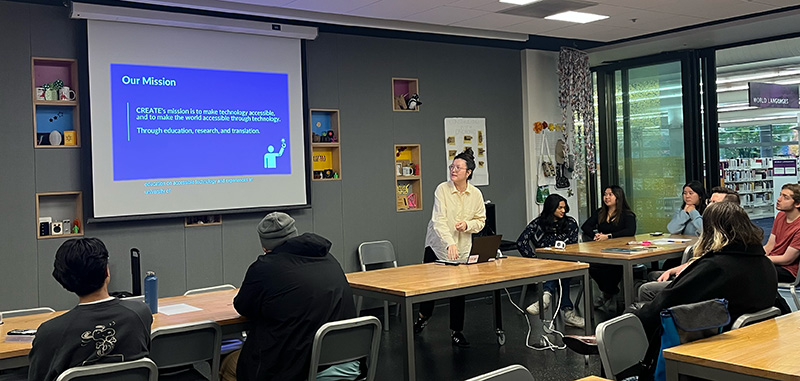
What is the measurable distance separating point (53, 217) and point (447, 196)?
126 inches

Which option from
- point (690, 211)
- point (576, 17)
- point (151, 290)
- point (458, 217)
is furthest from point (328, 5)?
point (690, 211)

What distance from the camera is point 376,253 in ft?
24.1

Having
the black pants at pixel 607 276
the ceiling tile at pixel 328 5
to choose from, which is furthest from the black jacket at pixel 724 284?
the ceiling tile at pixel 328 5

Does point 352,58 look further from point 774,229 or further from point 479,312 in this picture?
point 774,229

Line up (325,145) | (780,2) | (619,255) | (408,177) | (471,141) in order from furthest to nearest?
(471,141) → (408,177) → (325,145) → (780,2) → (619,255)

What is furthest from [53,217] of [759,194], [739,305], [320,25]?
[759,194]

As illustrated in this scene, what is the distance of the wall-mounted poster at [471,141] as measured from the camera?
797 cm

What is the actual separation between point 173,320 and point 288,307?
65 centimetres

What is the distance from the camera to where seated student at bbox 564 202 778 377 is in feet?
11.0

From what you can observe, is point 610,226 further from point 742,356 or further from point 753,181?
point 742,356

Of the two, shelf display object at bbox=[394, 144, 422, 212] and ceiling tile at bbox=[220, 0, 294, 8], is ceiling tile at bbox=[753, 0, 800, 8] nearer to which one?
shelf display object at bbox=[394, 144, 422, 212]

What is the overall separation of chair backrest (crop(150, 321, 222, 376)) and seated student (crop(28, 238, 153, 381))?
0.30m

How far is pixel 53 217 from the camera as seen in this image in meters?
5.90

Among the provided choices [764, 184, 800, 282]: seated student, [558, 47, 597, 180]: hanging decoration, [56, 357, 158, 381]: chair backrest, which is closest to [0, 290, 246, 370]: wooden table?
[56, 357, 158, 381]: chair backrest
